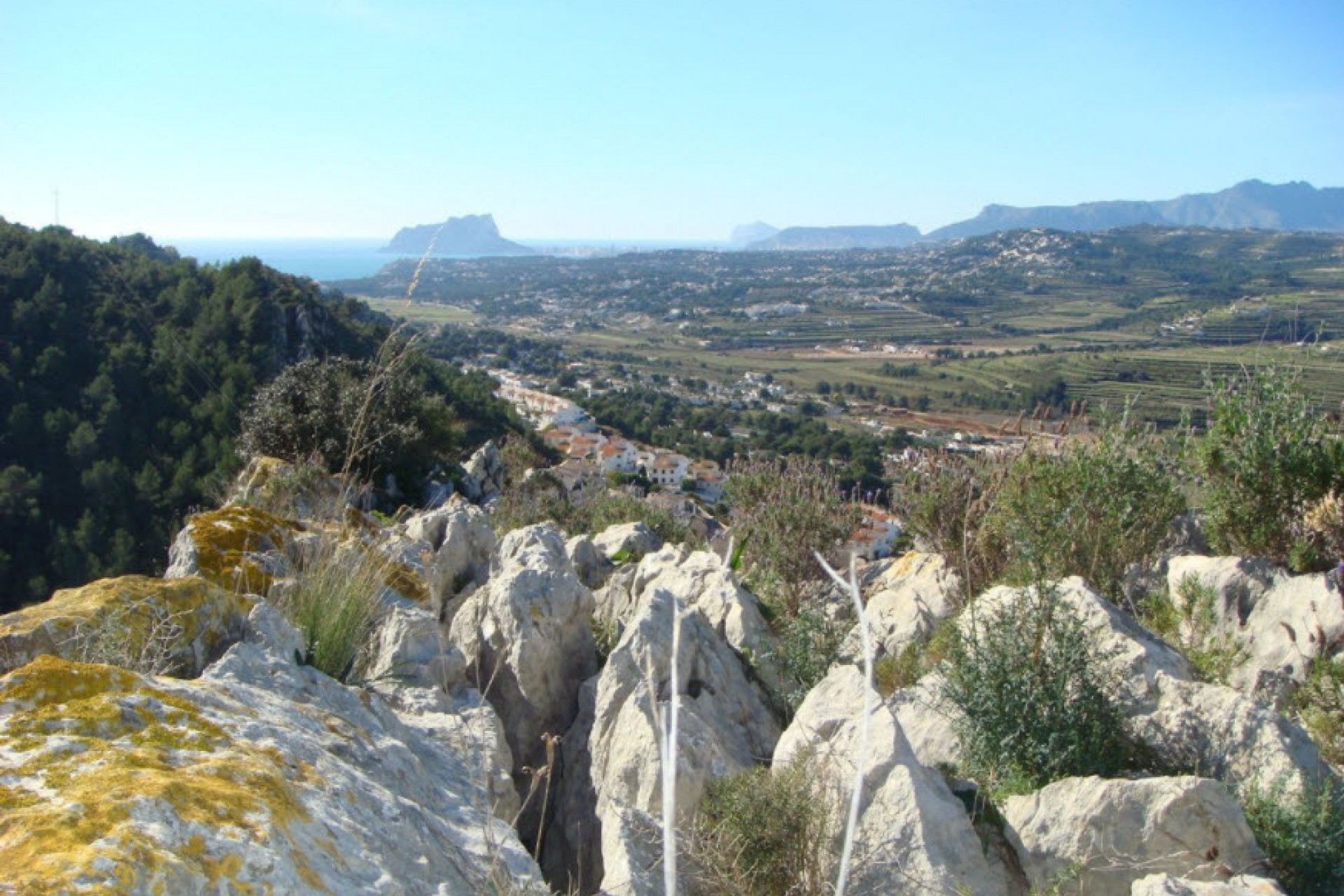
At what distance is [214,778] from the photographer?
7.18ft

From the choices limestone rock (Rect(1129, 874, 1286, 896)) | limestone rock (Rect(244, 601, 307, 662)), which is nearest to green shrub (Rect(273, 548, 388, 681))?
limestone rock (Rect(244, 601, 307, 662))

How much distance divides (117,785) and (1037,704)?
3.49 metres

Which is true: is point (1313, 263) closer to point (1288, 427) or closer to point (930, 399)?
point (930, 399)

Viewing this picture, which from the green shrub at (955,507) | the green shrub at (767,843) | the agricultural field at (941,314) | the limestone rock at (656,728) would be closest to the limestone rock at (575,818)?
the limestone rock at (656,728)

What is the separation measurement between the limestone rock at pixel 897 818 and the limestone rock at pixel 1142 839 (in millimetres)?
260

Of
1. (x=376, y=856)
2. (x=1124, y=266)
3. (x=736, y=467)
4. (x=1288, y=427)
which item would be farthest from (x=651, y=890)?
(x=1124, y=266)

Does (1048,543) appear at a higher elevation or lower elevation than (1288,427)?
lower

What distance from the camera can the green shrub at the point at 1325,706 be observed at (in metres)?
4.08

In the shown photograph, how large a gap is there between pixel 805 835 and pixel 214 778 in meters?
1.95

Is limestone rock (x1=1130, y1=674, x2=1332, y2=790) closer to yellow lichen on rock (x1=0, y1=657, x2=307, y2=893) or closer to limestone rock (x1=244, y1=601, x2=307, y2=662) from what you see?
yellow lichen on rock (x1=0, y1=657, x2=307, y2=893)

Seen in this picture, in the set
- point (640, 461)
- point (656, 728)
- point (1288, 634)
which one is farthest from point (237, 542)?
point (640, 461)

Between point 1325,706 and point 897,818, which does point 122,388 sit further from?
point 1325,706

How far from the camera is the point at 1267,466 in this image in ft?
18.5

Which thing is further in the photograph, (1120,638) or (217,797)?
(1120,638)
